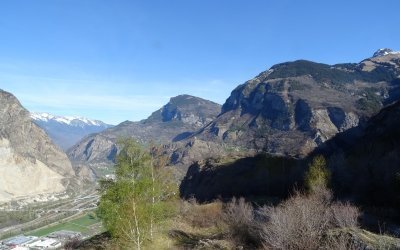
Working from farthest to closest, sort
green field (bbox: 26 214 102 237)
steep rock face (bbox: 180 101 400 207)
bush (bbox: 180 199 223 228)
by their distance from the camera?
green field (bbox: 26 214 102 237)
steep rock face (bbox: 180 101 400 207)
bush (bbox: 180 199 223 228)

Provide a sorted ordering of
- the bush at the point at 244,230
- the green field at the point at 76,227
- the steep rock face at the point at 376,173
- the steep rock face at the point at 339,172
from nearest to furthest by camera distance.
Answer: the bush at the point at 244,230 → the steep rock face at the point at 376,173 → the steep rock face at the point at 339,172 → the green field at the point at 76,227

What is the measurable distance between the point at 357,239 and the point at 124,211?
17.6 metres

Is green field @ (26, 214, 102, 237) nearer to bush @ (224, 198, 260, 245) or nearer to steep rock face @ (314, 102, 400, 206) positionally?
steep rock face @ (314, 102, 400, 206)

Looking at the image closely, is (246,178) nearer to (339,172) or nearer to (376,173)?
(339,172)

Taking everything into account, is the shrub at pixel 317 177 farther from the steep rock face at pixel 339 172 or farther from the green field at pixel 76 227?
the green field at pixel 76 227

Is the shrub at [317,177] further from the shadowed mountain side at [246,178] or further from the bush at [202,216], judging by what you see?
the bush at [202,216]

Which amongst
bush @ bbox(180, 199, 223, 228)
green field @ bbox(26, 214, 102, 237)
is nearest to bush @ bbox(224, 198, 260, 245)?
bush @ bbox(180, 199, 223, 228)

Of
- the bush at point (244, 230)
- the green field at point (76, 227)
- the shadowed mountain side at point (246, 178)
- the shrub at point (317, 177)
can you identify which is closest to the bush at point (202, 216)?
the bush at point (244, 230)

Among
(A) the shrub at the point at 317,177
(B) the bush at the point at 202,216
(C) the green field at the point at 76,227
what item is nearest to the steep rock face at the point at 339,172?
(A) the shrub at the point at 317,177

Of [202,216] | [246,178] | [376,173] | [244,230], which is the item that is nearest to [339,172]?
[376,173]

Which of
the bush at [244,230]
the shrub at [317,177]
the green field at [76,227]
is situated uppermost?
the shrub at [317,177]

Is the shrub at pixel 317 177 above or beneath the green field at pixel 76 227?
above

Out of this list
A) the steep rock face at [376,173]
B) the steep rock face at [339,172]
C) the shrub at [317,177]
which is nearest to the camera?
the steep rock face at [376,173]

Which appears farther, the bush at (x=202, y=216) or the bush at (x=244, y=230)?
the bush at (x=202, y=216)
